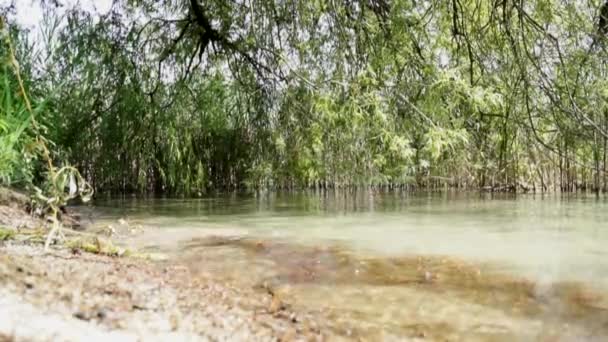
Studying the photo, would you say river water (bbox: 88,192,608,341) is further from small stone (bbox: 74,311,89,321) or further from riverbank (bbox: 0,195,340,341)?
small stone (bbox: 74,311,89,321)

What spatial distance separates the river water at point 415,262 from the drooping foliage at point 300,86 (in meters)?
0.67

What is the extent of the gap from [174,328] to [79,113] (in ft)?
19.7

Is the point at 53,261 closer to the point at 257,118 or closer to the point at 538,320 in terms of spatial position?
the point at 538,320

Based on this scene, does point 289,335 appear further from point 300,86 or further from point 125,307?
point 300,86

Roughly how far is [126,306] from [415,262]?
178cm

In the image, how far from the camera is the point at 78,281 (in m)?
2.00

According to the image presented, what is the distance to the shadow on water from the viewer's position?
204 cm

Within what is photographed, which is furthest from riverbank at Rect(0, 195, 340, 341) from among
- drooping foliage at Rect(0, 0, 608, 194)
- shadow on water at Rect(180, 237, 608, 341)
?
drooping foliage at Rect(0, 0, 608, 194)

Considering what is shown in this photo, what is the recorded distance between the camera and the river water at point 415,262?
6.99 ft

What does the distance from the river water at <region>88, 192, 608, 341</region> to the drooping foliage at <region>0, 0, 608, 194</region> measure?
67 centimetres

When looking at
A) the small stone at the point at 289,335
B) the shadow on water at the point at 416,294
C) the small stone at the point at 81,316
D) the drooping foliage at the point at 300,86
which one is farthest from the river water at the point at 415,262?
the small stone at the point at 81,316

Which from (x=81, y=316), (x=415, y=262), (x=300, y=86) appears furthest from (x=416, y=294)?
(x=300, y=86)

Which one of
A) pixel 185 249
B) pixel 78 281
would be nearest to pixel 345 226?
pixel 185 249

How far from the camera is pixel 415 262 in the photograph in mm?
3191
